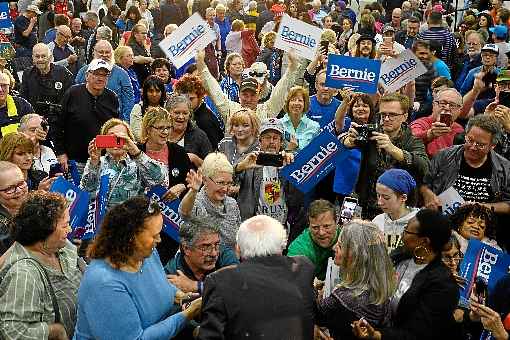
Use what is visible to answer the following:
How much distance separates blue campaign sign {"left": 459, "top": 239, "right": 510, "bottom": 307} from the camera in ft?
13.9

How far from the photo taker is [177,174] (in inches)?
215

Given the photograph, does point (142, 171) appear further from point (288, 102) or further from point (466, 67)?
point (466, 67)

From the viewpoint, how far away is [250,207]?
17.7ft

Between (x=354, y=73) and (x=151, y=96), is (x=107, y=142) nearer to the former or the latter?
(x=151, y=96)

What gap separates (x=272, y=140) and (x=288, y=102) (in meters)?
1.00

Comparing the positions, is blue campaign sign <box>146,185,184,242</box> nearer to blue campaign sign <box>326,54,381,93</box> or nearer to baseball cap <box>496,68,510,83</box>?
blue campaign sign <box>326,54,381,93</box>

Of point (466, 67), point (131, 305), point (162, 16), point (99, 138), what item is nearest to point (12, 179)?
point (99, 138)

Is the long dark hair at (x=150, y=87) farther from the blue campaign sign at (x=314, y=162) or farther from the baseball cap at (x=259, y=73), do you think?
the blue campaign sign at (x=314, y=162)

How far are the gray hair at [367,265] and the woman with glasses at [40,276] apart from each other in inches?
50.7

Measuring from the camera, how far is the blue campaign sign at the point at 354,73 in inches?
241

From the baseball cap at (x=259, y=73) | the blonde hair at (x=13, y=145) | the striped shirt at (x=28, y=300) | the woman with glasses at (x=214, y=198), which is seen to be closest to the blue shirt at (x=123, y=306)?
the striped shirt at (x=28, y=300)

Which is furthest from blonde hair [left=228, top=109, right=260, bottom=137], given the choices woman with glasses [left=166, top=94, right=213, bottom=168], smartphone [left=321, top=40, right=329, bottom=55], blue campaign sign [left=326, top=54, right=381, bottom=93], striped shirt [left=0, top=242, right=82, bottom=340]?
smartphone [left=321, top=40, right=329, bottom=55]

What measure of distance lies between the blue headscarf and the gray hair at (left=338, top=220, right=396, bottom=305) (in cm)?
109

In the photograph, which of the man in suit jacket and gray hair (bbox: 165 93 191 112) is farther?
gray hair (bbox: 165 93 191 112)
